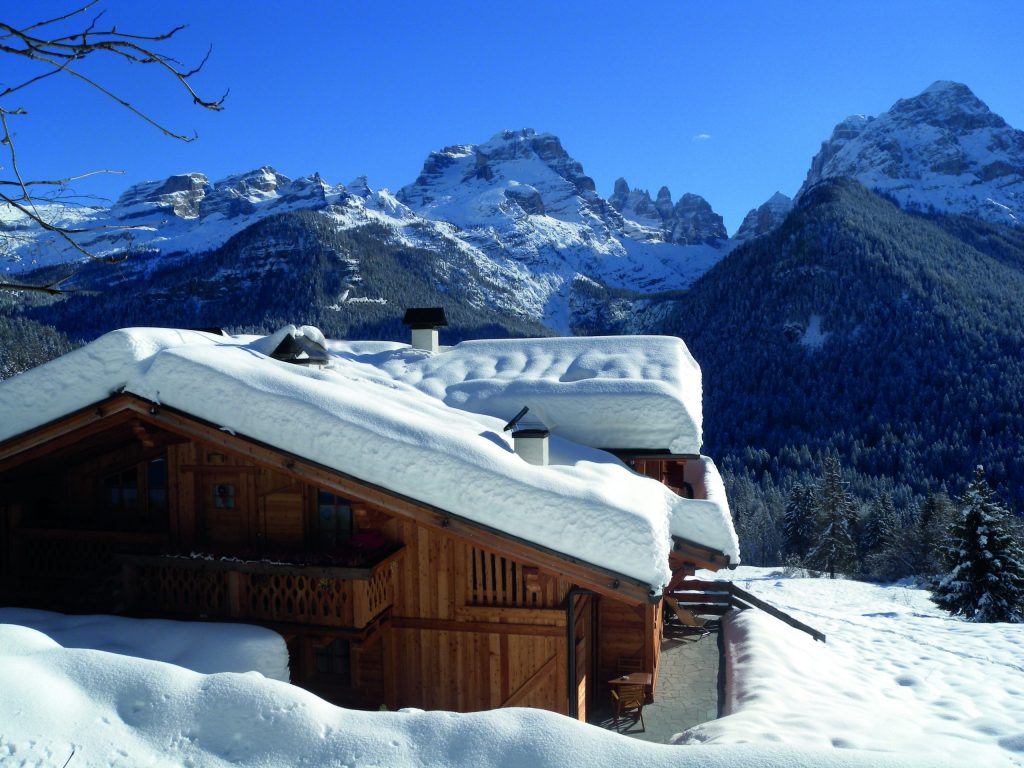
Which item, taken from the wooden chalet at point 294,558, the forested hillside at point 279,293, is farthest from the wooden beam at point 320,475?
the forested hillside at point 279,293

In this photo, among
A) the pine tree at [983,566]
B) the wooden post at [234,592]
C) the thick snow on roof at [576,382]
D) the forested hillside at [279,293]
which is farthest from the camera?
the forested hillside at [279,293]

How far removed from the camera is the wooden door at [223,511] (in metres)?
9.02

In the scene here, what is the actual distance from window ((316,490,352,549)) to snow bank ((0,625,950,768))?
12.7 feet

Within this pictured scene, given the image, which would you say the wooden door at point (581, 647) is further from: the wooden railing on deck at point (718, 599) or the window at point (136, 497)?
the window at point (136, 497)

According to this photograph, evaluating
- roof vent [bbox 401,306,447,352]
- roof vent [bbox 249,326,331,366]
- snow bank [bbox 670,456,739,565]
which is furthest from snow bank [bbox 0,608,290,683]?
roof vent [bbox 401,306,447,352]

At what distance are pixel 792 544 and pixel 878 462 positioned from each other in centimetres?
4903

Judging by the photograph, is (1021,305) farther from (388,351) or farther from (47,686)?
(47,686)

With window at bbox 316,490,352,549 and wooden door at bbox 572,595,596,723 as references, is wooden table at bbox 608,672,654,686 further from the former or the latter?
window at bbox 316,490,352,549

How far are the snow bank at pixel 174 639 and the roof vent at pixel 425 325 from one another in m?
8.77

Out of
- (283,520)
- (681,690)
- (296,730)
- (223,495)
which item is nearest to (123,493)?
(223,495)

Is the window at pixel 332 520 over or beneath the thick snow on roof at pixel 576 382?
beneath

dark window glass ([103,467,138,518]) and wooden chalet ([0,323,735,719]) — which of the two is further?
dark window glass ([103,467,138,518])

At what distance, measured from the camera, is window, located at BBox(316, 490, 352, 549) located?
888cm

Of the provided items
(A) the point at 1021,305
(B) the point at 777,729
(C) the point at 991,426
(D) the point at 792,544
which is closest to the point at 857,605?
(B) the point at 777,729
